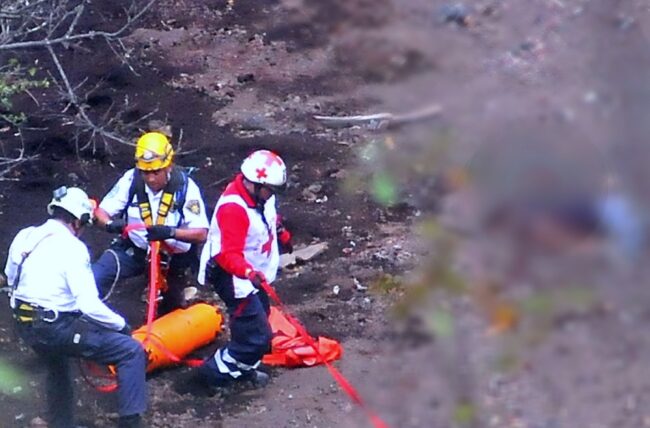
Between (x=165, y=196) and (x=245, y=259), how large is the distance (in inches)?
32.6

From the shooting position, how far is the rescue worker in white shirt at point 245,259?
7422 mm

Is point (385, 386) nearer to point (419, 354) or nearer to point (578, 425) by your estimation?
point (419, 354)

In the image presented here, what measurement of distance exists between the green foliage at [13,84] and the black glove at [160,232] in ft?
6.57

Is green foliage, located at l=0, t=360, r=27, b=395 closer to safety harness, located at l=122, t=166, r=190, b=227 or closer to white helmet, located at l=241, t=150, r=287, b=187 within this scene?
safety harness, located at l=122, t=166, r=190, b=227

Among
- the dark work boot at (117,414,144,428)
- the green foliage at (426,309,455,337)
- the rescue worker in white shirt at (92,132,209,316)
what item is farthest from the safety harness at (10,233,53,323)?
the green foliage at (426,309,455,337)

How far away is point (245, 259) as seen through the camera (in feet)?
24.8

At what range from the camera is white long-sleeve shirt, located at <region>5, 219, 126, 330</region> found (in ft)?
21.8

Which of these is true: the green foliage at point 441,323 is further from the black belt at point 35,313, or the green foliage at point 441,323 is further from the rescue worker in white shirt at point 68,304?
the black belt at point 35,313

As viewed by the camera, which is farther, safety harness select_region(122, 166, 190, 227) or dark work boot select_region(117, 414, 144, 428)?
safety harness select_region(122, 166, 190, 227)

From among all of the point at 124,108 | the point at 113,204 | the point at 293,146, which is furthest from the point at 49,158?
the point at 113,204

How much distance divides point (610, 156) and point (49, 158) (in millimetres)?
9653

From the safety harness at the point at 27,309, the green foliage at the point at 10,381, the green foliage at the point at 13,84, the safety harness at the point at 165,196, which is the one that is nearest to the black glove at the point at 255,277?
the safety harness at the point at 165,196

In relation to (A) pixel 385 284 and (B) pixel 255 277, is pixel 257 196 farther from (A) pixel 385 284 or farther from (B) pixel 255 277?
(A) pixel 385 284

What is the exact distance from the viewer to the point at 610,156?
3.52 meters
